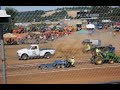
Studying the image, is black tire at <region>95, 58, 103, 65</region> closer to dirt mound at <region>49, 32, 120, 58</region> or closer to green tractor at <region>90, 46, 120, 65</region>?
green tractor at <region>90, 46, 120, 65</region>

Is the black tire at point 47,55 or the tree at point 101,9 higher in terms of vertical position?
the tree at point 101,9

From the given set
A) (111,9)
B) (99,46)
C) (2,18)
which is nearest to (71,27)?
(111,9)

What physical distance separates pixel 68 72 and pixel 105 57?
0.87 m

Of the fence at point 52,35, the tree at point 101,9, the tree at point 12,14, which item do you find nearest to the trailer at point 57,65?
the fence at point 52,35

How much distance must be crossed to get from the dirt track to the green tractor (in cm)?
13

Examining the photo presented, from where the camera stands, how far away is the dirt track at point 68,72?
19.1 feet

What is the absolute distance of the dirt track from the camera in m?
5.81

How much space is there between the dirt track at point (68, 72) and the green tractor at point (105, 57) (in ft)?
0.41

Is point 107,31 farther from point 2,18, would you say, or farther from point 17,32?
point 2,18

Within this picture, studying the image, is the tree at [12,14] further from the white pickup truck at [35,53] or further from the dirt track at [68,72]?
the white pickup truck at [35,53]

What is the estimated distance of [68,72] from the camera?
6492 mm

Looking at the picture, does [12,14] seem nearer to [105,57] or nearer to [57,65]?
[57,65]

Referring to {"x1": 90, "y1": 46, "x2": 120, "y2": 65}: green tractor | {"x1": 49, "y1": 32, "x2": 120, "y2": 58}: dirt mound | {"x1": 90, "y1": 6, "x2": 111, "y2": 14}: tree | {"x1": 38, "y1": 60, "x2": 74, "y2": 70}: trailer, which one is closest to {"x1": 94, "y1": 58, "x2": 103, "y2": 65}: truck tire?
{"x1": 90, "y1": 46, "x2": 120, "y2": 65}: green tractor

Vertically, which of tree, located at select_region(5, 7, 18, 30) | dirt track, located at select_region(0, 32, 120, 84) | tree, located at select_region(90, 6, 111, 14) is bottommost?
dirt track, located at select_region(0, 32, 120, 84)
